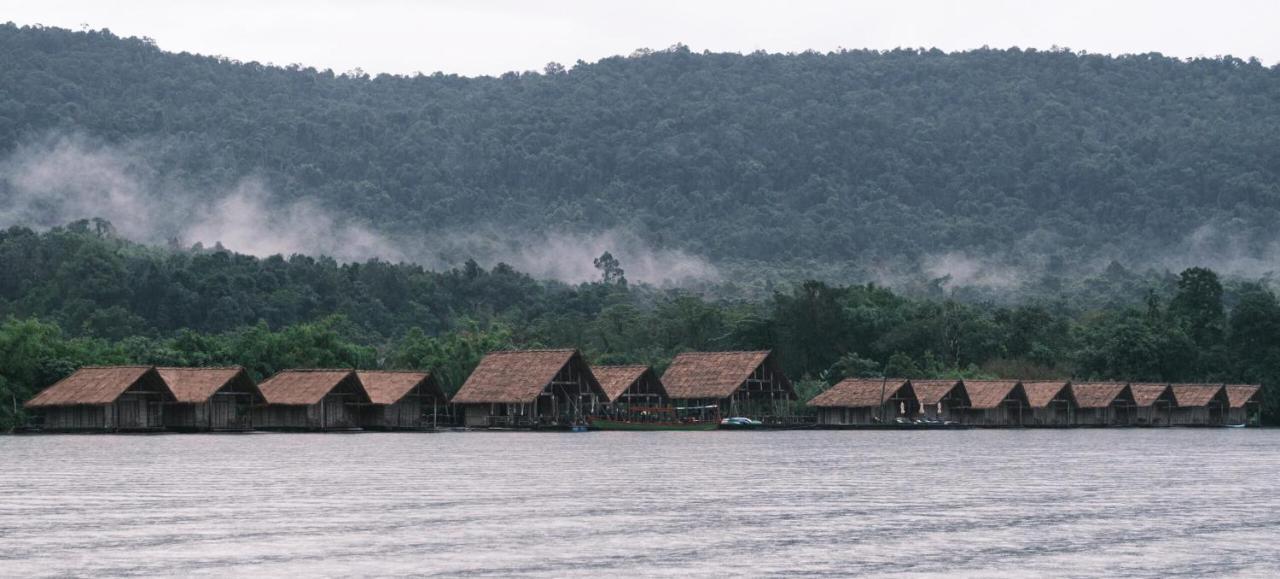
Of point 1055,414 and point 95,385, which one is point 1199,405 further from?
point 95,385

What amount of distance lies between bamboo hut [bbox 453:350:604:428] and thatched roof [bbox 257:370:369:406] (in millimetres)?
Result: 7293

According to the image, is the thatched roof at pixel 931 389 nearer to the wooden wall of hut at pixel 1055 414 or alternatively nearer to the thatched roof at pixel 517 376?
the wooden wall of hut at pixel 1055 414

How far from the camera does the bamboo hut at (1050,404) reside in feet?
345

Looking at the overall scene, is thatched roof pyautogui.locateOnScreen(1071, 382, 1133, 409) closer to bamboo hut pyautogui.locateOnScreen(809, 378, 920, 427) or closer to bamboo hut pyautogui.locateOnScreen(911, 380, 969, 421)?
bamboo hut pyautogui.locateOnScreen(911, 380, 969, 421)

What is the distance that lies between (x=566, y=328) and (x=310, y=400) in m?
43.6

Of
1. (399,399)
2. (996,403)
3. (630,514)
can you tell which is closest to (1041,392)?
(996,403)

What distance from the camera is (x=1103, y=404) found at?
107m

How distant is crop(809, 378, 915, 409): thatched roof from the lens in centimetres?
9762

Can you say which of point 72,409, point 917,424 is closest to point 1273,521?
point 72,409

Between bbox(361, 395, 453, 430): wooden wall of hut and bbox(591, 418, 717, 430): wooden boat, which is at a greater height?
bbox(361, 395, 453, 430): wooden wall of hut

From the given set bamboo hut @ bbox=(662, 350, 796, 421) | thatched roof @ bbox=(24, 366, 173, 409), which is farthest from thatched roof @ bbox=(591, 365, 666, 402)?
thatched roof @ bbox=(24, 366, 173, 409)

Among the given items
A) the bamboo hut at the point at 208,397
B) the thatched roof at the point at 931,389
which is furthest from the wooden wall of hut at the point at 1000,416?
the bamboo hut at the point at 208,397

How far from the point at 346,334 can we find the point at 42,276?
2676 cm

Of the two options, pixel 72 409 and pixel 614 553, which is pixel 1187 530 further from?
pixel 72 409
